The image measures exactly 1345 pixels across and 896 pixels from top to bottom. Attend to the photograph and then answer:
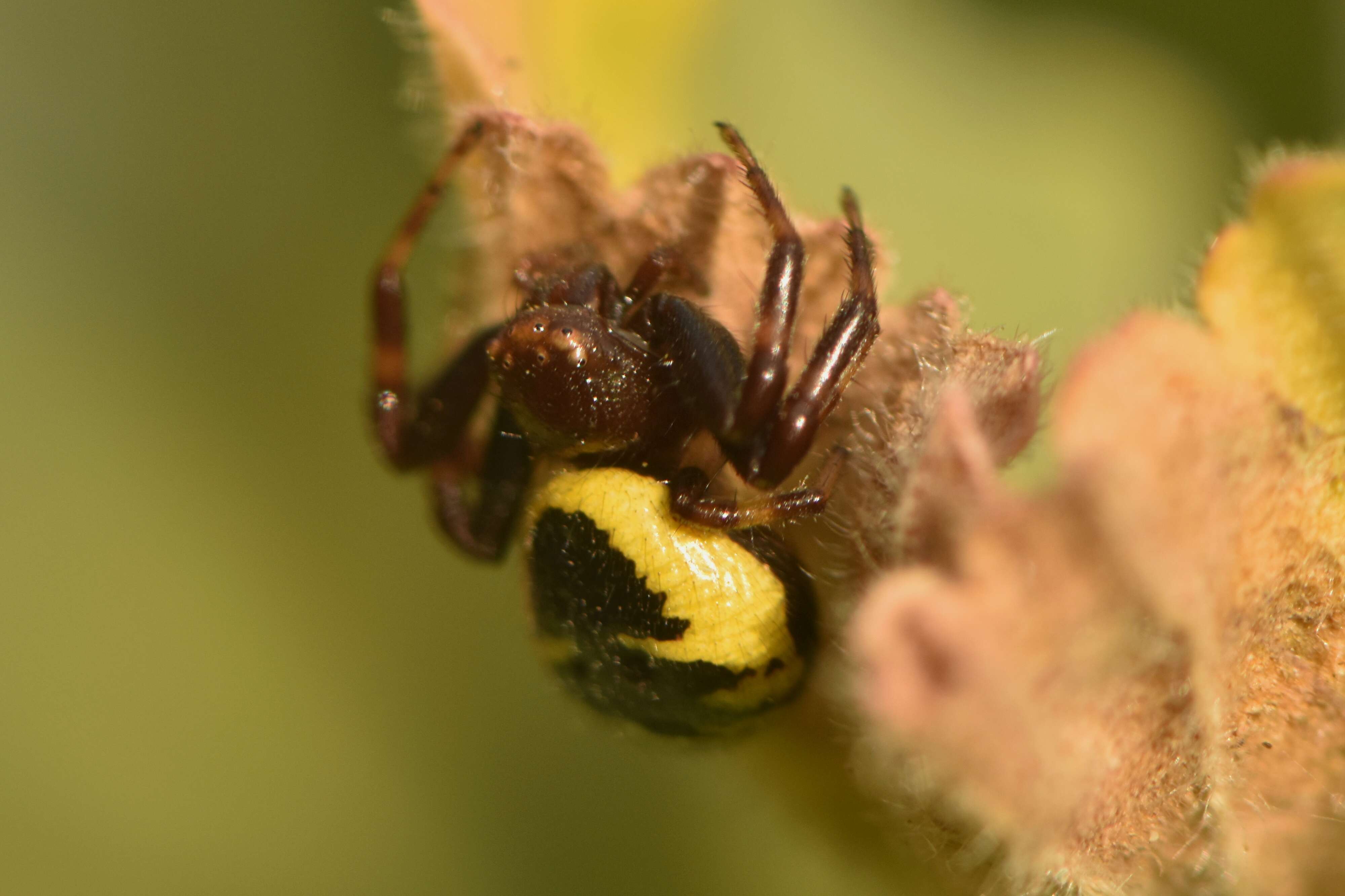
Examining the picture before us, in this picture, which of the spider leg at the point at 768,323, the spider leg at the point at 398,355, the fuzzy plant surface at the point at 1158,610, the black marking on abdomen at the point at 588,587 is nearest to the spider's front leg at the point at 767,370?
the spider leg at the point at 768,323

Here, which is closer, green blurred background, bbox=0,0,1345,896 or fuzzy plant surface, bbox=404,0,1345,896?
fuzzy plant surface, bbox=404,0,1345,896

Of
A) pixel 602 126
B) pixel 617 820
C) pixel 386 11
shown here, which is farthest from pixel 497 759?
pixel 386 11

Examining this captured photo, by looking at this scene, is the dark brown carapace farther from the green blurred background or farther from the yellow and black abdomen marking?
the green blurred background

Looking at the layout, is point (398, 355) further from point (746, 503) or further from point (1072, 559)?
point (1072, 559)

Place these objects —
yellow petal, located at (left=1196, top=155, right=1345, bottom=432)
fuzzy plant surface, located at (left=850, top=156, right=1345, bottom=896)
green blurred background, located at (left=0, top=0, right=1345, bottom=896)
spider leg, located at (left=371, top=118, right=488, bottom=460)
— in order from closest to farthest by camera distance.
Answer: fuzzy plant surface, located at (left=850, top=156, right=1345, bottom=896) < yellow petal, located at (left=1196, top=155, right=1345, bottom=432) < spider leg, located at (left=371, top=118, right=488, bottom=460) < green blurred background, located at (left=0, top=0, right=1345, bottom=896)

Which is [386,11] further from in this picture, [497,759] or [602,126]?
[497,759]

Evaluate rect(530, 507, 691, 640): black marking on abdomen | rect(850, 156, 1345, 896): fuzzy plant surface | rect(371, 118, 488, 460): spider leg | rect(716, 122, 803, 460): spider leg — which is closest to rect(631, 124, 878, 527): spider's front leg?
rect(716, 122, 803, 460): spider leg
